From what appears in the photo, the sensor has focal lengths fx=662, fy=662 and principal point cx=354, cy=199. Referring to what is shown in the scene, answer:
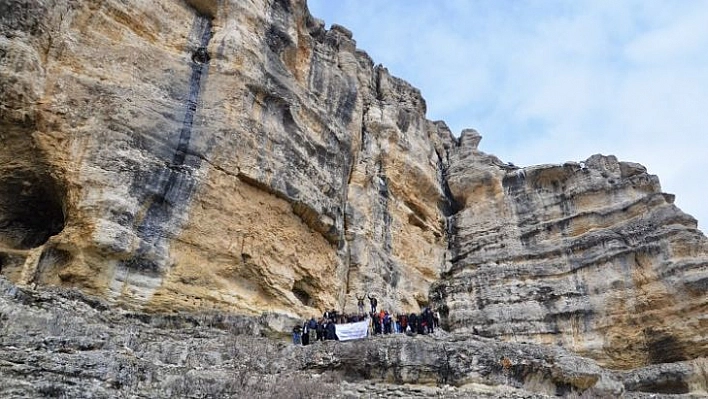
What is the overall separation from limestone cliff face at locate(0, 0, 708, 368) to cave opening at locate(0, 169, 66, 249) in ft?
0.21

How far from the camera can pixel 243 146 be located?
23734 millimetres

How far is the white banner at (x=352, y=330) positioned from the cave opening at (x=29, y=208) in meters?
9.50

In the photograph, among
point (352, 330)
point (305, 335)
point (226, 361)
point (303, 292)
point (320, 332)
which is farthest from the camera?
point (303, 292)

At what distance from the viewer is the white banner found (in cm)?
2022

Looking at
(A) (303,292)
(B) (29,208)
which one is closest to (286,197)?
(A) (303,292)

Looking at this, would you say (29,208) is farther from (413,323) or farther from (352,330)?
(413,323)

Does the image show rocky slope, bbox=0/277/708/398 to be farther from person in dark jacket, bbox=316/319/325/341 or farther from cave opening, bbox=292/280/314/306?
cave opening, bbox=292/280/314/306

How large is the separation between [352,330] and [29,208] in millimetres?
11235

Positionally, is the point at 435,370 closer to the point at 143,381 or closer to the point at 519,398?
the point at 519,398

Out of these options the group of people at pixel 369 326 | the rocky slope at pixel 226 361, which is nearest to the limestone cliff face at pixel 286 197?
the group of people at pixel 369 326

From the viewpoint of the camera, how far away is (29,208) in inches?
850

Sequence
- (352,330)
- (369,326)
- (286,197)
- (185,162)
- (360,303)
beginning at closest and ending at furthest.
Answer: (352,330) < (369,326) < (185,162) < (286,197) < (360,303)

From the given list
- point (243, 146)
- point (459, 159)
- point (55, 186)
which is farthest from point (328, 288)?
point (459, 159)

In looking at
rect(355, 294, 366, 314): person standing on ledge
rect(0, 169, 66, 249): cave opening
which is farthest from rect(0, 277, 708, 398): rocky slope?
rect(355, 294, 366, 314): person standing on ledge
